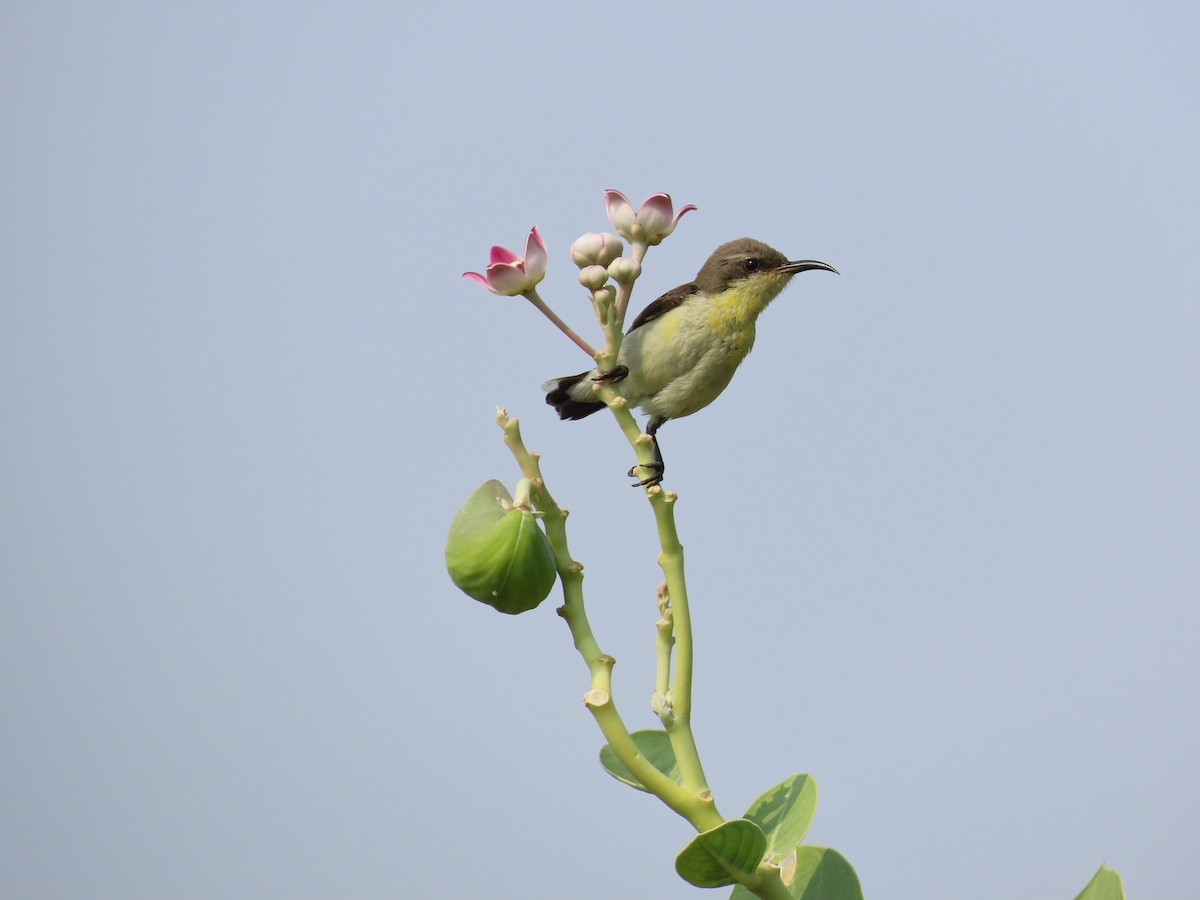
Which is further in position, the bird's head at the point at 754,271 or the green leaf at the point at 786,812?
the bird's head at the point at 754,271

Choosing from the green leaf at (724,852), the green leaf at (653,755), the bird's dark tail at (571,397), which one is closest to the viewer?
the green leaf at (724,852)

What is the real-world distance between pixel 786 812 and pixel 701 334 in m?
2.10

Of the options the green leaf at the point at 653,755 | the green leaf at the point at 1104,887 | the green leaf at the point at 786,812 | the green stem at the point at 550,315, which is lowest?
the green leaf at the point at 1104,887

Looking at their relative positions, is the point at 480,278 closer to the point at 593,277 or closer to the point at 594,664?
the point at 593,277

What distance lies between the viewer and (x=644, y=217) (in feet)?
7.20

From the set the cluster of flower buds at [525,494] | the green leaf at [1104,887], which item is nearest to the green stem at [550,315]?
the cluster of flower buds at [525,494]

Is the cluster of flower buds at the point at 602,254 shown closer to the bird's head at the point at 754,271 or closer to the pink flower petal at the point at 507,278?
the pink flower petal at the point at 507,278

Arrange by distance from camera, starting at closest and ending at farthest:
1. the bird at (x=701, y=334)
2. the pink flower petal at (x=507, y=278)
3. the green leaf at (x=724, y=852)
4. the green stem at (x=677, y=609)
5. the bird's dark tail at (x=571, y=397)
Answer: the green leaf at (x=724, y=852) < the green stem at (x=677, y=609) < the pink flower petal at (x=507, y=278) < the bird at (x=701, y=334) < the bird's dark tail at (x=571, y=397)

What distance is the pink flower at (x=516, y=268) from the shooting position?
2.08 m

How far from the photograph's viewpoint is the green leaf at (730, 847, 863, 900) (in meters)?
1.99

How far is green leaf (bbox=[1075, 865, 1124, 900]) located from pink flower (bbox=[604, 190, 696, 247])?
4.89 ft

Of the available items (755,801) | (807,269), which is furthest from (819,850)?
(807,269)

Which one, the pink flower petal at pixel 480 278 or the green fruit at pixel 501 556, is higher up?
the pink flower petal at pixel 480 278

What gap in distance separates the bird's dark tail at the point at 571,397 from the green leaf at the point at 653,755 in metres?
2.32
